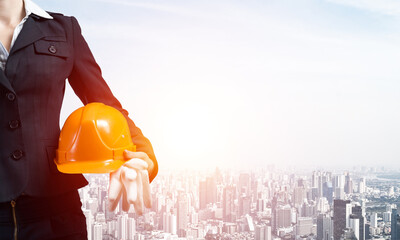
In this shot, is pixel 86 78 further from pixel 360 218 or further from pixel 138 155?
pixel 360 218

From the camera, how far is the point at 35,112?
1.37 m

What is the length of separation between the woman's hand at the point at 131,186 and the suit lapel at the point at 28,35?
44cm

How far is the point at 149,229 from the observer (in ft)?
33.3

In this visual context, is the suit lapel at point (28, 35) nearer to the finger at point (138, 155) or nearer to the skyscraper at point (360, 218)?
the finger at point (138, 155)

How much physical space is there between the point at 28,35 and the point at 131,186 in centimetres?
54

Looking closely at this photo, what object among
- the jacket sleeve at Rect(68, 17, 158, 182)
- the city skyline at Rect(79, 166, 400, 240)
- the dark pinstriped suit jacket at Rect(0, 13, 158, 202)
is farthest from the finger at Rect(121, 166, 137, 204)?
the city skyline at Rect(79, 166, 400, 240)

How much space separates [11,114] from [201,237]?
11.3 metres

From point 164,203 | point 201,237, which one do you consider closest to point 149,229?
point 164,203

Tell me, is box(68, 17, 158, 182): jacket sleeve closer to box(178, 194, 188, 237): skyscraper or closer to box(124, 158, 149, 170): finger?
box(124, 158, 149, 170): finger

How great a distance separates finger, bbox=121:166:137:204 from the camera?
4.09 feet

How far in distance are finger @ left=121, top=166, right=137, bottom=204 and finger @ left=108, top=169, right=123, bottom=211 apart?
0.03 metres

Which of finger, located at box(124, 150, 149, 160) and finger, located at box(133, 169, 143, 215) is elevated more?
finger, located at box(124, 150, 149, 160)

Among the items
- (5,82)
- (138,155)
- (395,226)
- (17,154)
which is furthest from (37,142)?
(395,226)

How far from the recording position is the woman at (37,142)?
Answer: 1.32 m
